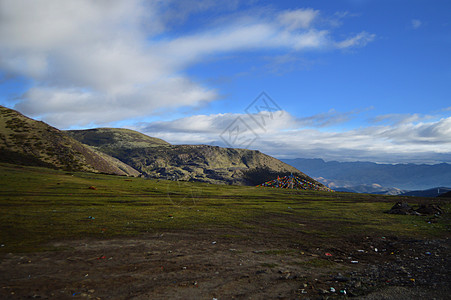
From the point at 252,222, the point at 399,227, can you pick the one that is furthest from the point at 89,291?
the point at 399,227

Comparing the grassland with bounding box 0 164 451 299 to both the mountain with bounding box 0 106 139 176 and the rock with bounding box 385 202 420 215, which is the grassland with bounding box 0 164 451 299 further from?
the mountain with bounding box 0 106 139 176

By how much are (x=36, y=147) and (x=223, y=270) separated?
114m

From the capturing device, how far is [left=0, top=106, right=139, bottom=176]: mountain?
293 ft

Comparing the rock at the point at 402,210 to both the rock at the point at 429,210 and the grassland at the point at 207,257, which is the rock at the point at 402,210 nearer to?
the rock at the point at 429,210

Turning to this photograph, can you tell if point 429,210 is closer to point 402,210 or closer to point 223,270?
point 402,210

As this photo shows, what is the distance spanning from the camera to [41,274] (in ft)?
35.1

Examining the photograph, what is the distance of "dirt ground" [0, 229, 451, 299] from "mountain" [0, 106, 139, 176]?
3527 inches

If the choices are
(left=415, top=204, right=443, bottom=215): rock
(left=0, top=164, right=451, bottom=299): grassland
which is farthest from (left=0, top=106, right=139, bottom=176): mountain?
(left=415, top=204, right=443, bottom=215): rock

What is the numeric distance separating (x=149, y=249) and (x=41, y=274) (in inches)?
→ 215

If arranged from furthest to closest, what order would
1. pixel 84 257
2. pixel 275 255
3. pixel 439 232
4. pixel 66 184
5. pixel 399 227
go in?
pixel 66 184 < pixel 399 227 < pixel 439 232 < pixel 275 255 < pixel 84 257

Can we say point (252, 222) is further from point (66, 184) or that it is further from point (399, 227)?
point (66, 184)

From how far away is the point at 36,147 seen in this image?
9925cm

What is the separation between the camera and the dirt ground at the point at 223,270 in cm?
972

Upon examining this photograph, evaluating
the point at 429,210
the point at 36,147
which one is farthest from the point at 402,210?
the point at 36,147
